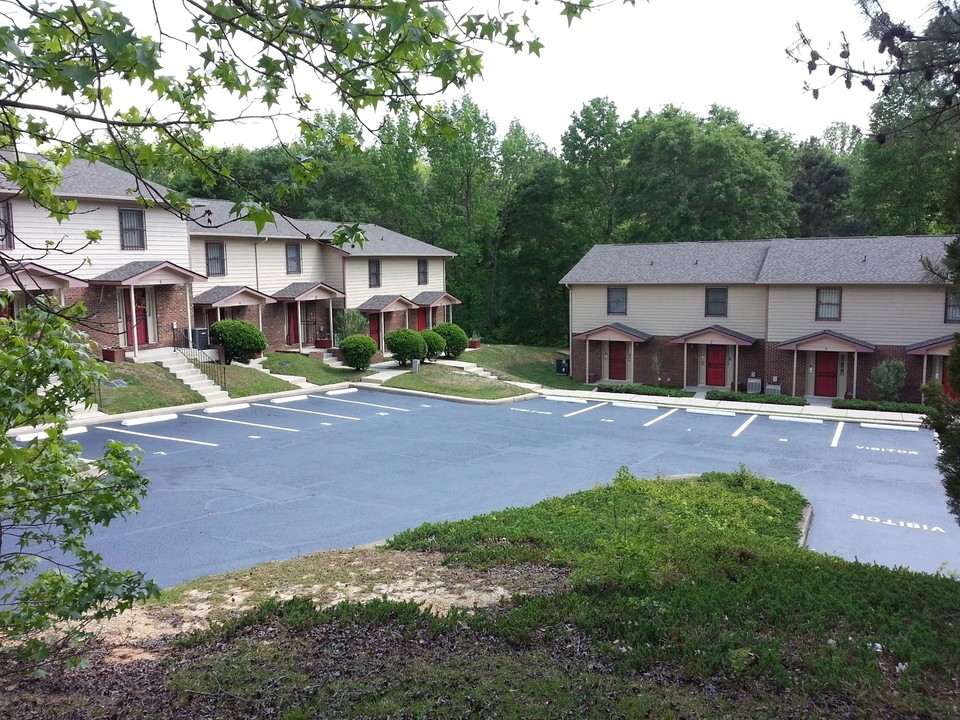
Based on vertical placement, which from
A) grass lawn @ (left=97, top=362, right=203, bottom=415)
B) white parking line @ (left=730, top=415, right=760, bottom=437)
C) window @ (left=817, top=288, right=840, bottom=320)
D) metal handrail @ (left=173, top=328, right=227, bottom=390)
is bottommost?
white parking line @ (left=730, top=415, right=760, bottom=437)

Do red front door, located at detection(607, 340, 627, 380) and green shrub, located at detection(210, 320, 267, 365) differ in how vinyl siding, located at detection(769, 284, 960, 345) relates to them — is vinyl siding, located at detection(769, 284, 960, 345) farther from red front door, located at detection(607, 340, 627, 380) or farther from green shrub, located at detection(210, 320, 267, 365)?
green shrub, located at detection(210, 320, 267, 365)

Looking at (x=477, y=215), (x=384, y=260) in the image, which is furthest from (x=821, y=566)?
(x=477, y=215)

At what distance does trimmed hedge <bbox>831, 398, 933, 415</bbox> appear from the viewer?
2757 centimetres

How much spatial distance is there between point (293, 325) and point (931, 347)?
1084 inches

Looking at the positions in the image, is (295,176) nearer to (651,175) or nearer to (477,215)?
(651,175)

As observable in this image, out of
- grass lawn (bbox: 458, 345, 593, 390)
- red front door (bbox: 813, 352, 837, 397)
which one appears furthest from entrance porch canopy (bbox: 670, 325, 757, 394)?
grass lawn (bbox: 458, 345, 593, 390)

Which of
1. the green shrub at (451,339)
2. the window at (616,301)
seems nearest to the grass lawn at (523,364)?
the green shrub at (451,339)

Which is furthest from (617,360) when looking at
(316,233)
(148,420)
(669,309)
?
(148,420)

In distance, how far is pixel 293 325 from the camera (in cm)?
3800

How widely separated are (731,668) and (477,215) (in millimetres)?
47770

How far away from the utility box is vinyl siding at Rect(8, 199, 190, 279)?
2.74 metres

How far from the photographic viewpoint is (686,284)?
3425 centimetres

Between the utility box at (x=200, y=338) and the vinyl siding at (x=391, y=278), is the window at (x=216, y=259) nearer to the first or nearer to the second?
the utility box at (x=200, y=338)

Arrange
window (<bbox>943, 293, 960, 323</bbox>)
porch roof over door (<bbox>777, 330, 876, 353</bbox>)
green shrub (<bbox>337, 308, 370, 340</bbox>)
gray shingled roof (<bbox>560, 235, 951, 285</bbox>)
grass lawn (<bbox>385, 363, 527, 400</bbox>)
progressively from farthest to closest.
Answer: green shrub (<bbox>337, 308, 370, 340</bbox>) → gray shingled roof (<bbox>560, 235, 951, 285</bbox>) → grass lawn (<bbox>385, 363, 527, 400</bbox>) → porch roof over door (<bbox>777, 330, 876, 353</bbox>) → window (<bbox>943, 293, 960, 323</bbox>)
